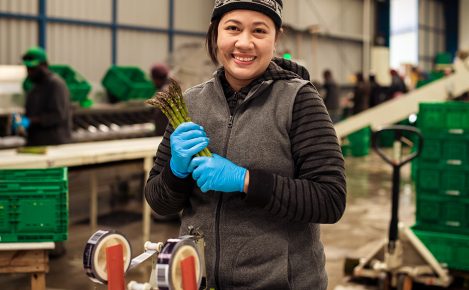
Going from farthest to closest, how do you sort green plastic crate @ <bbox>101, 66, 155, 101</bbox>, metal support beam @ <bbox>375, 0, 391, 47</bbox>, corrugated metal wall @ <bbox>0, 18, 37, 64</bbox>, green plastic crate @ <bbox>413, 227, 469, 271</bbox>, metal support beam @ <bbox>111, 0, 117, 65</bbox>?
metal support beam @ <bbox>375, 0, 391, 47</bbox> → metal support beam @ <bbox>111, 0, 117, 65</bbox> → green plastic crate @ <bbox>101, 66, 155, 101</bbox> → corrugated metal wall @ <bbox>0, 18, 37, 64</bbox> → green plastic crate @ <bbox>413, 227, 469, 271</bbox>

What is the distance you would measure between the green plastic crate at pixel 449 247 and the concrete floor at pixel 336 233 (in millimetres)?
560

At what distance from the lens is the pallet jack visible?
13.4 feet

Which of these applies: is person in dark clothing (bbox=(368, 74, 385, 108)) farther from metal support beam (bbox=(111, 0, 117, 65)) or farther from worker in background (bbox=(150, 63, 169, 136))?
worker in background (bbox=(150, 63, 169, 136))

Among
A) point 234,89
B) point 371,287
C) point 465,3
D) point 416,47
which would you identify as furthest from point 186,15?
point 465,3

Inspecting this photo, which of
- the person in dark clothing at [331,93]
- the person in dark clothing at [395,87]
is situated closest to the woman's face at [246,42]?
the person in dark clothing at [331,93]

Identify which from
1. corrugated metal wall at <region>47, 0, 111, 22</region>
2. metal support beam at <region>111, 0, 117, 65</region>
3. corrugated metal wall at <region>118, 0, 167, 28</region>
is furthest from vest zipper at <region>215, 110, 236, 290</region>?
corrugated metal wall at <region>118, 0, 167, 28</region>

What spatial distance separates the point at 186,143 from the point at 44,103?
14.5 feet

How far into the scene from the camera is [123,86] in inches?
368

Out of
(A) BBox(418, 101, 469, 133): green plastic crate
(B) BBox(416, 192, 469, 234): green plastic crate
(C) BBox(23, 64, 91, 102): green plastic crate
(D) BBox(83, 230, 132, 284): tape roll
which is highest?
(C) BBox(23, 64, 91, 102): green plastic crate

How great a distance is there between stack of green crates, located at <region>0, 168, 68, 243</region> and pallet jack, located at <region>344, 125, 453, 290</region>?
2096 mm

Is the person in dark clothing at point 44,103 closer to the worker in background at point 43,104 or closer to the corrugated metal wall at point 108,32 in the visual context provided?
the worker in background at point 43,104

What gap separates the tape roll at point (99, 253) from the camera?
1.54 m

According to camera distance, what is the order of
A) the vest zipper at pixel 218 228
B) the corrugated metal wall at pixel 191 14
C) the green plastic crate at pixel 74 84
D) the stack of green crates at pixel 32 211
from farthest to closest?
the corrugated metal wall at pixel 191 14
the green plastic crate at pixel 74 84
the stack of green crates at pixel 32 211
the vest zipper at pixel 218 228

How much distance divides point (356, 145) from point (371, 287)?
7.78 m
